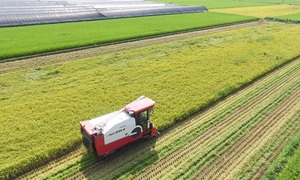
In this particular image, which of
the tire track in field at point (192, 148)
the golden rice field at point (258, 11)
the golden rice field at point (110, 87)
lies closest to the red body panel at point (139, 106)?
the golden rice field at point (110, 87)

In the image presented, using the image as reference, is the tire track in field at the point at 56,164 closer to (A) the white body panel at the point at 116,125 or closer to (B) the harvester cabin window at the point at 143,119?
(A) the white body panel at the point at 116,125

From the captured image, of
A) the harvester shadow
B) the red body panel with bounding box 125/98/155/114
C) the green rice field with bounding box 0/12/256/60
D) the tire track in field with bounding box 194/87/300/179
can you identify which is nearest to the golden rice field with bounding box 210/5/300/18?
the green rice field with bounding box 0/12/256/60

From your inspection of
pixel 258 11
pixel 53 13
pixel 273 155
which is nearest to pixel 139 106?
pixel 273 155

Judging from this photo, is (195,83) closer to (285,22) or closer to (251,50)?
(251,50)

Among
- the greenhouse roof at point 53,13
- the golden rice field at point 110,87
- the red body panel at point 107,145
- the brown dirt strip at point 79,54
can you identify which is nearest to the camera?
the red body panel at point 107,145

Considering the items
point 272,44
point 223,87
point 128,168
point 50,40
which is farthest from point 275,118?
point 50,40

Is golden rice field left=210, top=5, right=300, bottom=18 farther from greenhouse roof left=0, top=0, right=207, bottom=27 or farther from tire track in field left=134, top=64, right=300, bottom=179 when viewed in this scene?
tire track in field left=134, top=64, right=300, bottom=179

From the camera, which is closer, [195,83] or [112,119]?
[112,119]
